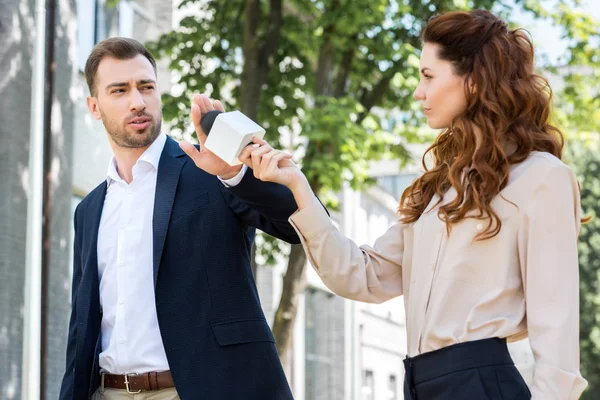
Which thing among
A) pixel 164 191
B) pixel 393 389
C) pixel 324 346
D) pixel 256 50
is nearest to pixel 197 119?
pixel 164 191

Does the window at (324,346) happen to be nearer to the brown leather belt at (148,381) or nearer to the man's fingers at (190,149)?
the brown leather belt at (148,381)

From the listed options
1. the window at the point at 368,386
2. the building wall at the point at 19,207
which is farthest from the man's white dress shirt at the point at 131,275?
the window at the point at 368,386

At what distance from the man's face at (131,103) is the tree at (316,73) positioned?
6710mm

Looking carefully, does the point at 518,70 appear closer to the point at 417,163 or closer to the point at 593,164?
the point at 417,163

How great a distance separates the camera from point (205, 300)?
3684mm

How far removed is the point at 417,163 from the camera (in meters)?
14.8

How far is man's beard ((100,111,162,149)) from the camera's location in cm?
406

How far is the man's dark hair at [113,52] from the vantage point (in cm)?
414

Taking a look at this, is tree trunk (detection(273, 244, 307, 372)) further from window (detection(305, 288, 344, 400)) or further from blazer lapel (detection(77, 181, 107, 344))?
window (detection(305, 288, 344, 400))

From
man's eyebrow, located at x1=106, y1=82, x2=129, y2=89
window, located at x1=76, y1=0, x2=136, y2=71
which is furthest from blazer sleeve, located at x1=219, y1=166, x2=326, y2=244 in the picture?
window, located at x1=76, y1=0, x2=136, y2=71

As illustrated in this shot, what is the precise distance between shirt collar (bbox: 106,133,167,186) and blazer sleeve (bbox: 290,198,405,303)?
103cm

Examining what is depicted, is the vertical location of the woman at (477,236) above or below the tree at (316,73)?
below

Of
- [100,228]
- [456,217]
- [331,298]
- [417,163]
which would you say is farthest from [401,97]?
[331,298]

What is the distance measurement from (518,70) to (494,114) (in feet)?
0.51
